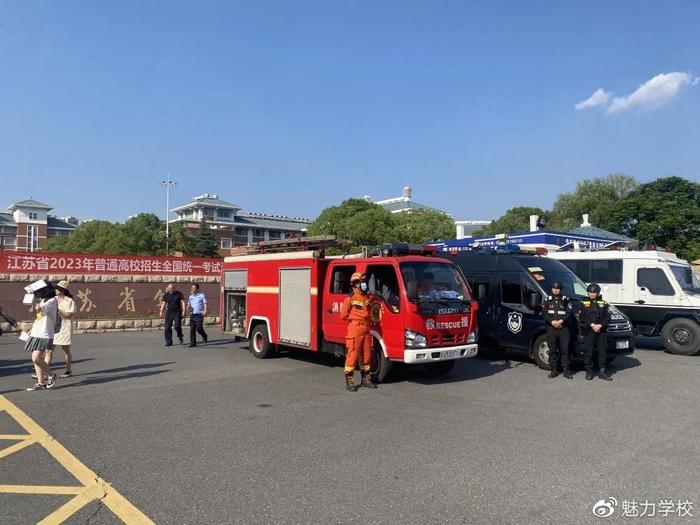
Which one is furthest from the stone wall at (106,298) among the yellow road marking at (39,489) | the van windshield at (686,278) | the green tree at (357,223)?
the green tree at (357,223)

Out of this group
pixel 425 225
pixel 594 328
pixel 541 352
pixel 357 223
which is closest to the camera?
pixel 594 328

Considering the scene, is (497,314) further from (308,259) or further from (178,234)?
(178,234)

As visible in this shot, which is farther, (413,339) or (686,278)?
(686,278)

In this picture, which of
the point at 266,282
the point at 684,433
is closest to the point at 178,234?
the point at 266,282

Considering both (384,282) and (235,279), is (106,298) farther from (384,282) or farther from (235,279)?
(384,282)

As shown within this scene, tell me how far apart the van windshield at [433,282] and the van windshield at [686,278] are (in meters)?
7.17

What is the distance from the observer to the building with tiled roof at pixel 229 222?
83.1 m

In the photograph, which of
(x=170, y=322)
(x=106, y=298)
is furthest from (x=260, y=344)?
(x=106, y=298)

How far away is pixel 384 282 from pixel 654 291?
8.31 m

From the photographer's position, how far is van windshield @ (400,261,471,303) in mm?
8586

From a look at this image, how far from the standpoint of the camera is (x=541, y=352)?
10375mm

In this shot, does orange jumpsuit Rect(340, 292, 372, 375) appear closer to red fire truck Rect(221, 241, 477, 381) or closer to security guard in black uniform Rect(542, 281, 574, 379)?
red fire truck Rect(221, 241, 477, 381)

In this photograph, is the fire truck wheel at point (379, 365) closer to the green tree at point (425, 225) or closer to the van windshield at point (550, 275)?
the van windshield at point (550, 275)

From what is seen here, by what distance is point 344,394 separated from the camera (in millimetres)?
8109
